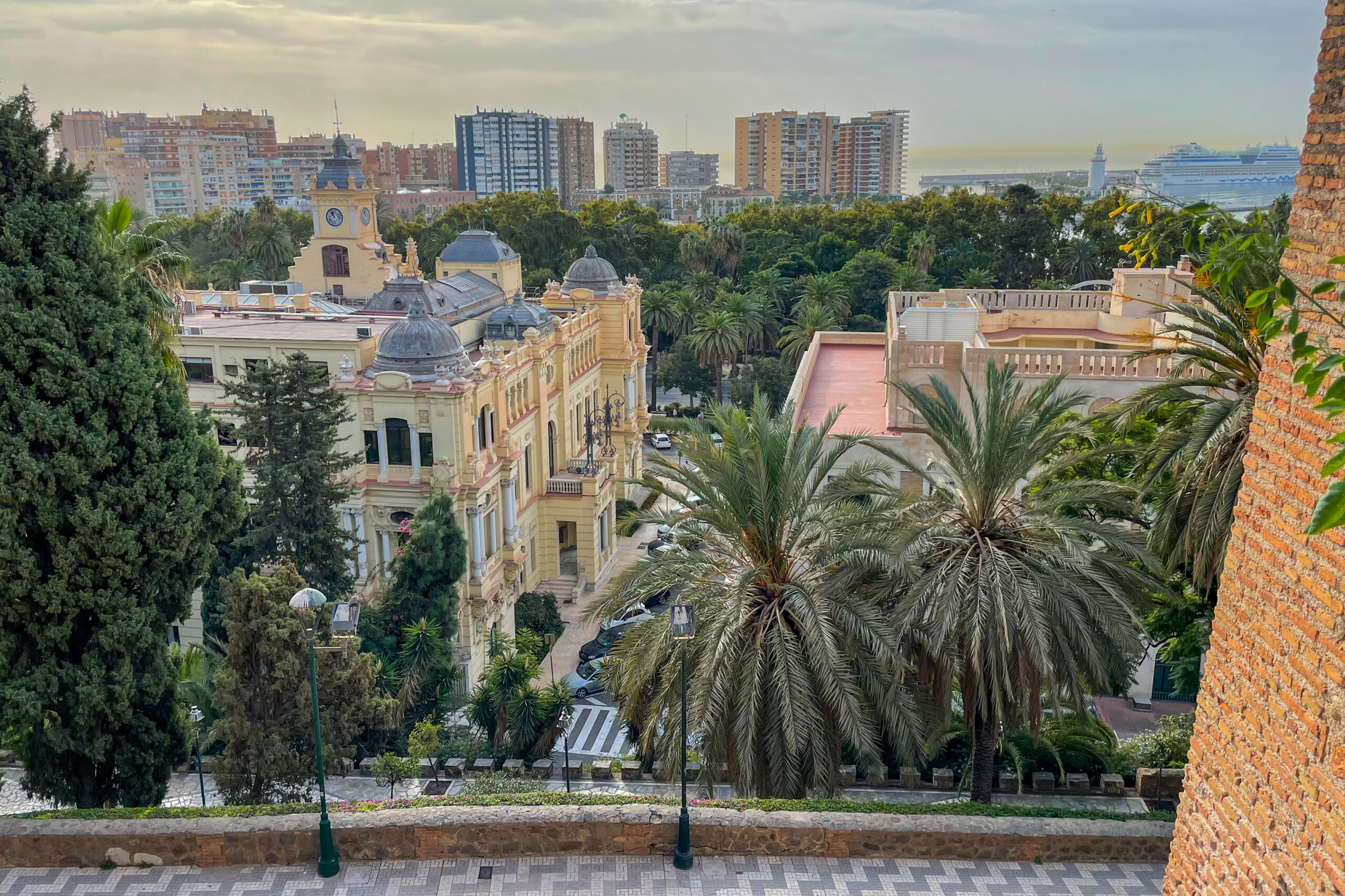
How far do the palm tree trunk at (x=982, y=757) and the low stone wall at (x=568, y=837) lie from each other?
198cm

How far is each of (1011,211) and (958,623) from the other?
201ft

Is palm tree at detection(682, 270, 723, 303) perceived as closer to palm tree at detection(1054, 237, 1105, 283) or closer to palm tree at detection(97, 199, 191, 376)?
palm tree at detection(1054, 237, 1105, 283)

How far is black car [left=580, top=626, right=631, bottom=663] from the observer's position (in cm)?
3088

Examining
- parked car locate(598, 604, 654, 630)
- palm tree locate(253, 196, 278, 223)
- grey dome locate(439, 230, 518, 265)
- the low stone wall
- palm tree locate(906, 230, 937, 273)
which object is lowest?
parked car locate(598, 604, 654, 630)

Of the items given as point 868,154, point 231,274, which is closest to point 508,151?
point 868,154

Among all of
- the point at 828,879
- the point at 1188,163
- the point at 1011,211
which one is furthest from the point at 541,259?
the point at 828,879

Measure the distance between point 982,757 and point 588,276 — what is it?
31.7 m

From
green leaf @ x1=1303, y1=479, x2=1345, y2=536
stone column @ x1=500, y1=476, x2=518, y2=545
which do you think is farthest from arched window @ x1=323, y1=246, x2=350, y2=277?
green leaf @ x1=1303, y1=479, x2=1345, y2=536

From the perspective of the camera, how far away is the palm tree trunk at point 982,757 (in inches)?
614

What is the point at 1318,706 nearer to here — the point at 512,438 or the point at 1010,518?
the point at 1010,518

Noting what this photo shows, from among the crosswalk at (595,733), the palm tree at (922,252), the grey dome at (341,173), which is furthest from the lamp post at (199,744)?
the palm tree at (922,252)

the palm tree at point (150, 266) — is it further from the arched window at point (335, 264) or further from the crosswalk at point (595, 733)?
the arched window at point (335, 264)

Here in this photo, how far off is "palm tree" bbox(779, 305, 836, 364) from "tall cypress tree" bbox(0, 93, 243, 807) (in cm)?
4057

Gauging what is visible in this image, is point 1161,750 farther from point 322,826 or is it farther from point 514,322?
point 514,322
